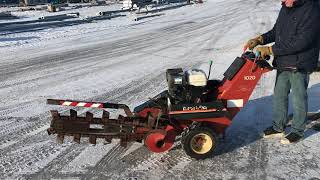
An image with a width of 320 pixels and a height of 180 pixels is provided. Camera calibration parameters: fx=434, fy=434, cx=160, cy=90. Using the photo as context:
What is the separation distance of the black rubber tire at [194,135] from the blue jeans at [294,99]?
1.13 meters

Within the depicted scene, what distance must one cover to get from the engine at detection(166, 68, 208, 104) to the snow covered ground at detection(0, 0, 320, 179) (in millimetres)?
600

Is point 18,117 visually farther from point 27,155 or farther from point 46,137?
point 27,155

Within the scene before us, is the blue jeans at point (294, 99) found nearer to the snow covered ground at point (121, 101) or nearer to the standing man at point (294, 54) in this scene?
the standing man at point (294, 54)

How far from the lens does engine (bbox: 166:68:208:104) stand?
15.4 feet

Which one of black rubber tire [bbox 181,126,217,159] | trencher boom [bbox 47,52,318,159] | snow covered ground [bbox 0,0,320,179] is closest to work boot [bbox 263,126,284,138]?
snow covered ground [bbox 0,0,320,179]

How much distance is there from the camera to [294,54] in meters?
4.81

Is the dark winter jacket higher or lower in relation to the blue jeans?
higher

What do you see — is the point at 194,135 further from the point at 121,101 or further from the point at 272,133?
the point at 121,101

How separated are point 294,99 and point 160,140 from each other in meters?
1.66

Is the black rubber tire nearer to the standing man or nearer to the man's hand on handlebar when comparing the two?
the standing man

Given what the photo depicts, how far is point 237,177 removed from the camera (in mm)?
4199

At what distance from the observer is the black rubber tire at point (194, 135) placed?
4457mm

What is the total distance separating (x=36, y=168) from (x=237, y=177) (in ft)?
6.63

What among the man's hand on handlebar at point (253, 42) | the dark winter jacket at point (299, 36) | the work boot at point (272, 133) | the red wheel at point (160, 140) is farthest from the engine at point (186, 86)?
the work boot at point (272, 133)
